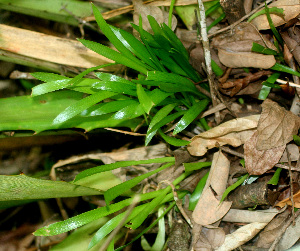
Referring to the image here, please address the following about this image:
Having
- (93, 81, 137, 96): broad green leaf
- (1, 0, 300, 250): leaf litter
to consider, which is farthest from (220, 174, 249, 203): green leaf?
(93, 81, 137, 96): broad green leaf

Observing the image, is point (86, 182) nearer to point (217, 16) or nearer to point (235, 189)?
point (235, 189)

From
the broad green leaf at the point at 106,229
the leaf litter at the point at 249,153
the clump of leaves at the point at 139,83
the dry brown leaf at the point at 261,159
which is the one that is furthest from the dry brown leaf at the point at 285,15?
the broad green leaf at the point at 106,229

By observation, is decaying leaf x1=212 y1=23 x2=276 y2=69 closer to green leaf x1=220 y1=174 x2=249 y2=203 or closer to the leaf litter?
Answer: the leaf litter

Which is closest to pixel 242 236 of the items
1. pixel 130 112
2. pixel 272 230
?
pixel 272 230

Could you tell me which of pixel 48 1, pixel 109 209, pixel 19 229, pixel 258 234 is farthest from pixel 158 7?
pixel 19 229

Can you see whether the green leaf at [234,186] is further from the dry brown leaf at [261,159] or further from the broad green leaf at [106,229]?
the broad green leaf at [106,229]

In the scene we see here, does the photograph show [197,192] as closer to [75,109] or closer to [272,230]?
[272,230]

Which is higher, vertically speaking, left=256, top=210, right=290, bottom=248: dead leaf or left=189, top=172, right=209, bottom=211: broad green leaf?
left=189, top=172, right=209, bottom=211: broad green leaf
